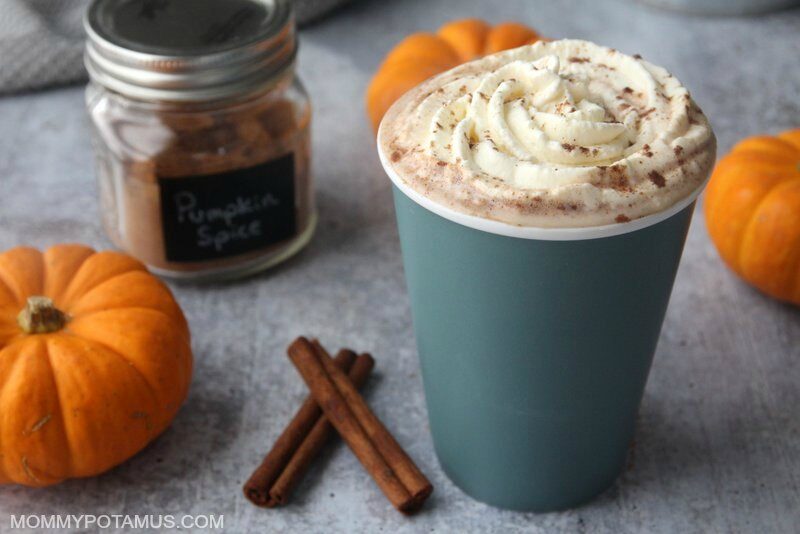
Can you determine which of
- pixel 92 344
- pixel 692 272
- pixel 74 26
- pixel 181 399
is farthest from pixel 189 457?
pixel 74 26

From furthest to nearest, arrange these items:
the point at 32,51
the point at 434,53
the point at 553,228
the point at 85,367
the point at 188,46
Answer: the point at 32,51
the point at 434,53
the point at 188,46
the point at 85,367
the point at 553,228

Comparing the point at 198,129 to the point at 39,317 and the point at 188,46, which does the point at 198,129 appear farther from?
the point at 39,317

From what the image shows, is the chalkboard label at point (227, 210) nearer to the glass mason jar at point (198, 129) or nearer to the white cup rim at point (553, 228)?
the glass mason jar at point (198, 129)

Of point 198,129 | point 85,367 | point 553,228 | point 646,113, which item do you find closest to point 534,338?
point 553,228

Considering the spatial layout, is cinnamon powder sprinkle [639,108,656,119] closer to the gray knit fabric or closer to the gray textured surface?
the gray textured surface

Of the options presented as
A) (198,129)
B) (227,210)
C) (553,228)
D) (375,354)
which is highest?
(553,228)

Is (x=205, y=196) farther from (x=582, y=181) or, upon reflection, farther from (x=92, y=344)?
(x=582, y=181)

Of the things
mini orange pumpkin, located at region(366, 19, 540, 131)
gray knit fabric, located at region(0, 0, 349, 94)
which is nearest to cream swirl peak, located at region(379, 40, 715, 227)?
mini orange pumpkin, located at region(366, 19, 540, 131)
